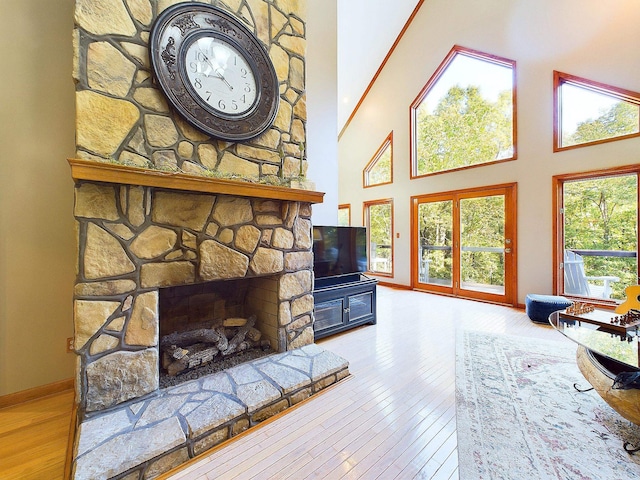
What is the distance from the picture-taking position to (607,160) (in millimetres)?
3721

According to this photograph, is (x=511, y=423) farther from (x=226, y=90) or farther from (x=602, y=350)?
(x=226, y=90)

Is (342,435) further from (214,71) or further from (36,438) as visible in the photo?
(214,71)

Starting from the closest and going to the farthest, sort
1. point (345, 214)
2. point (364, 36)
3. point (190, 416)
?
point (190, 416) < point (364, 36) < point (345, 214)

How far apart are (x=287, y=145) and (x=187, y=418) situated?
226cm

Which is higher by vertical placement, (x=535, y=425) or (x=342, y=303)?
(x=342, y=303)

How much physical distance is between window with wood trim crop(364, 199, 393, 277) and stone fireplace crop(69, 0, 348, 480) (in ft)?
14.4

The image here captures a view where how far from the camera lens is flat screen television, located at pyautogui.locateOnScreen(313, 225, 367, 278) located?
3.30 meters

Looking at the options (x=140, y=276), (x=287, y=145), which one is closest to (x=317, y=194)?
(x=287, y=145)

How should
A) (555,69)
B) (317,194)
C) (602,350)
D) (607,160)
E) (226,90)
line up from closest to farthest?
(602,350) < (226,90) < (317,194) < (607,160) < (555,69)

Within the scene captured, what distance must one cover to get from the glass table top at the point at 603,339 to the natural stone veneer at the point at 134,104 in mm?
2710

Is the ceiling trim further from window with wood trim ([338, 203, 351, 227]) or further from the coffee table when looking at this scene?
the coffee table

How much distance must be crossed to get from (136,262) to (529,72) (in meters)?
→ 5.98

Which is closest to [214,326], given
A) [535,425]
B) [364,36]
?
[535,425]

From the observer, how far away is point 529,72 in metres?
4.31
